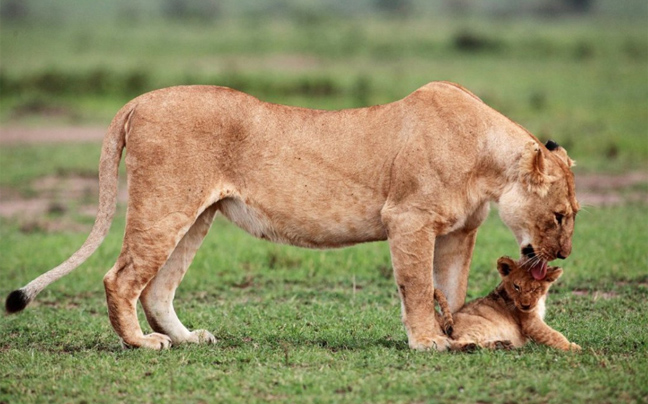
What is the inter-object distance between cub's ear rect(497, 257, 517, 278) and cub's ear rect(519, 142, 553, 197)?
0.46 metres

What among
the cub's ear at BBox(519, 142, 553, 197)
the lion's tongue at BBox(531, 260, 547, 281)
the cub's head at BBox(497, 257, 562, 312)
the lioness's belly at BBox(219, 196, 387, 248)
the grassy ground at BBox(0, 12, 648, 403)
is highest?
the cub's ear at BBox(519, 142, 553, 197)

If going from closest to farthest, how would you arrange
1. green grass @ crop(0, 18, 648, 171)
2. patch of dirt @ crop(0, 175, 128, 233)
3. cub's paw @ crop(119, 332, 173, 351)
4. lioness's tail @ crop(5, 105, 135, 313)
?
cub's paw @ crop(119, 332, 173, 351) → lioness's tail @ crop(5, 105, 135, 313) → patch of dirt @ crop(0, 175, 128, 233) → green grass @ crop(0, 18, 648, 171)

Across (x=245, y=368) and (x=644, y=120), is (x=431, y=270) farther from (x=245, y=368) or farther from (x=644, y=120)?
(x=644, y=120)

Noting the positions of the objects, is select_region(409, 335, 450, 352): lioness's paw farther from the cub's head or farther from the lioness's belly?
the lioness's belly

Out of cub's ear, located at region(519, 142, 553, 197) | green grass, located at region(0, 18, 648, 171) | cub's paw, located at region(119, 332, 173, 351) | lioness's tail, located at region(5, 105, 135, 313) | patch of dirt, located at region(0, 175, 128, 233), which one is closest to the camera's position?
cub's ear, located at region(519, 142, 553, 197)

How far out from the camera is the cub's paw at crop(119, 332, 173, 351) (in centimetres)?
552

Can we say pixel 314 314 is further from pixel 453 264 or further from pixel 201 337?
pixel 453 264

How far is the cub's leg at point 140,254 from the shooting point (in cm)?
548

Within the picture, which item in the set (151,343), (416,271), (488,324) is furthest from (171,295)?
(488,324)

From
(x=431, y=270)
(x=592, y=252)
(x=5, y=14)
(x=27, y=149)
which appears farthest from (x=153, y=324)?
(x=5, y=14)

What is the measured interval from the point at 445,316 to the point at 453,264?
1.28ft

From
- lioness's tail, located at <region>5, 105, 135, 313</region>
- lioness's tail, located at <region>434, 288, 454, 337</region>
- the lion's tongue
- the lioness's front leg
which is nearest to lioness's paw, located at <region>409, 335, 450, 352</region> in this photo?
the lioness's front leg

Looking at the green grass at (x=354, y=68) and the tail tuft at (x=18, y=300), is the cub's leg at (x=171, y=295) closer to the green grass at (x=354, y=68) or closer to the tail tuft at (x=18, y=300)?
the tail tuft at (x=18, y=300)

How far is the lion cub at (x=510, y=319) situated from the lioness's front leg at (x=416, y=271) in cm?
14
